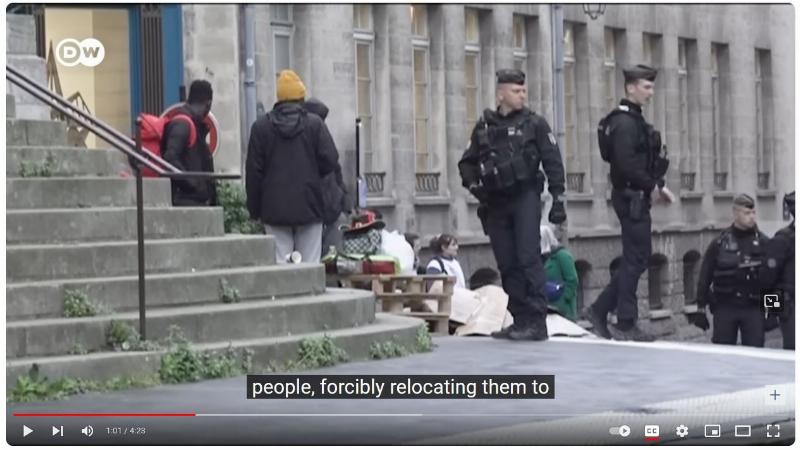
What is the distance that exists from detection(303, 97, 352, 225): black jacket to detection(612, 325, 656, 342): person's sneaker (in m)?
1.51

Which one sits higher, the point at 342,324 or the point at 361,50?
the point at 361,50

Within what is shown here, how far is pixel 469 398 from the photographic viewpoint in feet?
24.8

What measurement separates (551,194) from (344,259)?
3.55m

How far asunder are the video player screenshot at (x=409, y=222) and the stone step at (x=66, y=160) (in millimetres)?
14

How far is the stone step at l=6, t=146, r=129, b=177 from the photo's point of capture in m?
10.8

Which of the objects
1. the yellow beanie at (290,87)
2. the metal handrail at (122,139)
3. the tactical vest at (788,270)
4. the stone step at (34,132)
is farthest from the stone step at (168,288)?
the tactical vest at (788,270)

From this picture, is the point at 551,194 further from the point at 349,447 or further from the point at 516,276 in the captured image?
the point at 349,447

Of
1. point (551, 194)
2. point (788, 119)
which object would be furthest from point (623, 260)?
point (788, 119)

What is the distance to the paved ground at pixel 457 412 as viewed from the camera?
7199mm

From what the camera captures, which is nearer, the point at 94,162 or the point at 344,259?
the point at 94,162

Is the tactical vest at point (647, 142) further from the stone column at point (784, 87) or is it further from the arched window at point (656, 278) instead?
the stone column at point (784, 87)

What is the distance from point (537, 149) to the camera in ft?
Result: 34.7

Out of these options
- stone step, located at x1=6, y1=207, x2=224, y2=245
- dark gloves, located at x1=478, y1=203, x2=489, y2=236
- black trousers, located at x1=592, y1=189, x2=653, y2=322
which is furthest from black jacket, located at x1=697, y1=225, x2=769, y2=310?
stone step, located at x1=6, y1=207, x2=224, y2=245

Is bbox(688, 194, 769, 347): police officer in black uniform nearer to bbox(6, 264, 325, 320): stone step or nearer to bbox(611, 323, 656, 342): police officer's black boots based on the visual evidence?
bbox(611, 323, 656, 342): police officer's black boots
